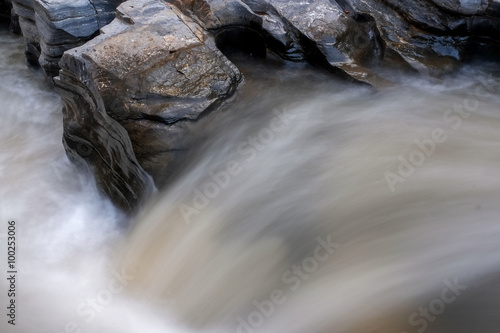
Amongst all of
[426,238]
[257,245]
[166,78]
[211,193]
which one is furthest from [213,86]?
[426,238]

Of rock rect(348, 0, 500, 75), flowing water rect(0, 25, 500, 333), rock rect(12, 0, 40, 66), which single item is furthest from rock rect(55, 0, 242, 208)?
rock rect(12, 0, 40, 66)

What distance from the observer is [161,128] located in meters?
3.84

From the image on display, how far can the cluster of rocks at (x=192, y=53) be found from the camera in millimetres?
3879

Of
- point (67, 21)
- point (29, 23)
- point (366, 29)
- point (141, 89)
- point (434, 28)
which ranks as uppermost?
point (434, 28)

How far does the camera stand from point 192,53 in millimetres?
4141

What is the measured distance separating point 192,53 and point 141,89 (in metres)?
0.53

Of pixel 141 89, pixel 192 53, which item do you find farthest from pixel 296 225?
pixel 192 53

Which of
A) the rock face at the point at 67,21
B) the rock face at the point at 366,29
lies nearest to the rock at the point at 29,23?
the rock face at the point at 67,21

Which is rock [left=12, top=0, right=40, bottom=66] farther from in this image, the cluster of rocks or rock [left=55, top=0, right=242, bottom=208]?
rock [left=55, top=0, right=242, bottom=208]

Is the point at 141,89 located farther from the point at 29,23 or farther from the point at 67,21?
the point at 29,23

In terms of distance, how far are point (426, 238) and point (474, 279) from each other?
371 millimetres

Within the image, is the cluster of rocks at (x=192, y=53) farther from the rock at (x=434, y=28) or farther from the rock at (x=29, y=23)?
the rock at (x=29, y=23)

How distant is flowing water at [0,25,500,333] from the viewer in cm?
285

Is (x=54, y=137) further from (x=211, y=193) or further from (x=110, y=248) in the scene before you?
(x=211, y=193)
